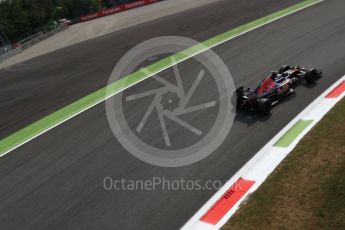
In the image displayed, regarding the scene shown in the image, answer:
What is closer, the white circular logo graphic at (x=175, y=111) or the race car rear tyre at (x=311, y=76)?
the white circular logo graphic at (x=175, y=111)

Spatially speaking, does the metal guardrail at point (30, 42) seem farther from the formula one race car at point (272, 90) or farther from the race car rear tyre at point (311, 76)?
the race car rear tyre at point (311, 76)

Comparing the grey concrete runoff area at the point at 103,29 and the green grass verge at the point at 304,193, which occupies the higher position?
the grey concrete runoff area at the point at 103,29

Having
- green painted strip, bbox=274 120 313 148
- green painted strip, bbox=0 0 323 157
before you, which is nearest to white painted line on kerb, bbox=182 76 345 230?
green painted strip, bbox=274 120 313 148

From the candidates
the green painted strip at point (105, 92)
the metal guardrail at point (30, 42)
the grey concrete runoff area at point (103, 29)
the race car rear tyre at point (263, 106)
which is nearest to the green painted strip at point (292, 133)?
the race car rear tyre at point (263, 106)

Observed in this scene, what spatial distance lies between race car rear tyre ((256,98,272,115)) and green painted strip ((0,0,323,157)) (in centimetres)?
690

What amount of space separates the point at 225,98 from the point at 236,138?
2522mm

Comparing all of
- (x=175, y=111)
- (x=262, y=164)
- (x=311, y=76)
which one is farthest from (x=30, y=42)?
(x=262, y=164)

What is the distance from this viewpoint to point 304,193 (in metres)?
6.44

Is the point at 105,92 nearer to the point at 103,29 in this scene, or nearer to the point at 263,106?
the point at 263,106

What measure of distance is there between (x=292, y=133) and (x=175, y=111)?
4008mm

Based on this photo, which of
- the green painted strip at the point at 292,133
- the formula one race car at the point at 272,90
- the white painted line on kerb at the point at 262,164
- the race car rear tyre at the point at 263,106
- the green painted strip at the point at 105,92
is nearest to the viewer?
the white painted line on kerb at the point at 262,164

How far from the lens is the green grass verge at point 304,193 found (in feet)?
19.2

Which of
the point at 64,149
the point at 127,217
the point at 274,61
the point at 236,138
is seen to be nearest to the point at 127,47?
the point at 274,61

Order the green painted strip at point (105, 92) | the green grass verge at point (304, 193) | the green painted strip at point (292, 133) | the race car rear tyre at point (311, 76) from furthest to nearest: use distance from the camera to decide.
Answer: the green painted strip at point (105, 92) → the race car rear tyre at point (311, 76) → the green painted strip at point (292, 133) → the green grass verge at point (304, 193)
